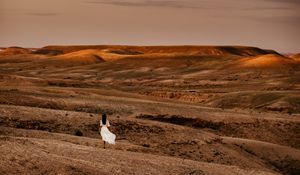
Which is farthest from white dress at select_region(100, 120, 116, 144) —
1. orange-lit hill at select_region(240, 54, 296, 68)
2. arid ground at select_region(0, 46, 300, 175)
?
orange-lit hill at select_region(240, 54, 296, 68)

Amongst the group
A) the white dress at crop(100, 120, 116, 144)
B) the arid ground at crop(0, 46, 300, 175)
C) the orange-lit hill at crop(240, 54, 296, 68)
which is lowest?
the orange-lit hill at crop(240, 54, 296, 68)

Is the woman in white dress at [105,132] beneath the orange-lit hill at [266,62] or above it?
above

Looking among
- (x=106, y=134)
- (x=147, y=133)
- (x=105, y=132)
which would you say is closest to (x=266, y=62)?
(x=147, y=133)

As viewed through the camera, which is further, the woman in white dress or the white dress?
the white dress

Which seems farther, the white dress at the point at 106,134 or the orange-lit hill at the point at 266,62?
the orange-lit hill at the point at 266,62

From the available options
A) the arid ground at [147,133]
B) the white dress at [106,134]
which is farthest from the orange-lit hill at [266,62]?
the white dress at [106,134]

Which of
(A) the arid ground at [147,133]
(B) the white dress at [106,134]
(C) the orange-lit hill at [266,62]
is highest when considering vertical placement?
(B) the white dress at [106,134]

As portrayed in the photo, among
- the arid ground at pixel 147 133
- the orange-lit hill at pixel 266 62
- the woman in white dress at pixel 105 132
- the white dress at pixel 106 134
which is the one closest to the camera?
the arid ground at pixel 147 133

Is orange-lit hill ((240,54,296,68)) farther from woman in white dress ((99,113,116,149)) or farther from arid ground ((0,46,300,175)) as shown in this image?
woman in white dress ((99,113,116,149))

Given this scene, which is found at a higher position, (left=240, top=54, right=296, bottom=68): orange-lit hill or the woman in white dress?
the woman in white dress

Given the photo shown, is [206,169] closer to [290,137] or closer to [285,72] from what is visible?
[290,137]

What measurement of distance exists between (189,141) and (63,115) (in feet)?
26.8

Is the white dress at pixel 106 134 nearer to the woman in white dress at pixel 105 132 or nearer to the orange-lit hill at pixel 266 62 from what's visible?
the woman in white dress at pixel 105 132

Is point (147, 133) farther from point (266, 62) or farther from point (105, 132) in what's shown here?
point (266, 62)
